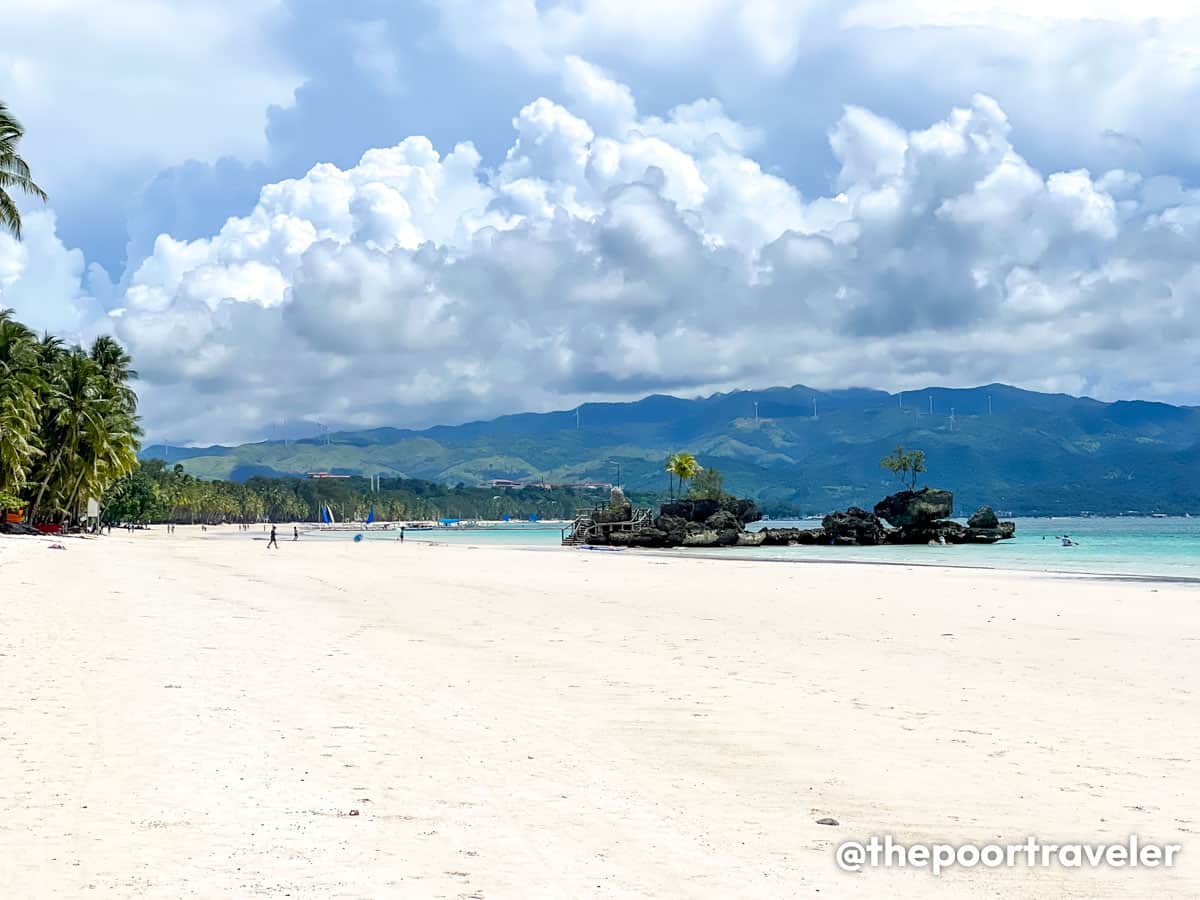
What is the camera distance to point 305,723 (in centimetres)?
1008

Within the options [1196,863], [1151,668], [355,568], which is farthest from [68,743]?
[355,568]

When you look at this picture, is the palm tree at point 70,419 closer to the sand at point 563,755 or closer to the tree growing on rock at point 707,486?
the sand at point 563,755

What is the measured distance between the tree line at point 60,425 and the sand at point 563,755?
55654 millimetres

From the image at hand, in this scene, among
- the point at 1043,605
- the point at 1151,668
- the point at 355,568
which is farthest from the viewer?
the point at 355,568

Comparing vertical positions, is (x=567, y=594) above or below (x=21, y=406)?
below

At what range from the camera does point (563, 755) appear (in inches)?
361

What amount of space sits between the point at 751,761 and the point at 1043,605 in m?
21.3

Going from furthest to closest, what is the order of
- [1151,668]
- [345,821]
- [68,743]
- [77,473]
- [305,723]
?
[77,473], [1151,668], [305,723], [68,743], [345,821]

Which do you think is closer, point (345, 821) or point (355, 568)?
point (345, 821)

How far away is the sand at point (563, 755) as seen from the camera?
6.16 meters

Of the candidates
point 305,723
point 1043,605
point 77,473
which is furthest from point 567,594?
point 77,473

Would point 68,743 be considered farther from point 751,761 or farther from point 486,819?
point 751,761

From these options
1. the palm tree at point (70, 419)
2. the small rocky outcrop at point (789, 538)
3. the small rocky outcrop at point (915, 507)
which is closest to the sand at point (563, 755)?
the palm tree at point (70, 419)

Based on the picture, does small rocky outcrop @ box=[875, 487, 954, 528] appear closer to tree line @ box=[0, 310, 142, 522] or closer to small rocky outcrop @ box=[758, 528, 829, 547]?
small rocky outcrop @ box=[758, 528, 829, 547]
